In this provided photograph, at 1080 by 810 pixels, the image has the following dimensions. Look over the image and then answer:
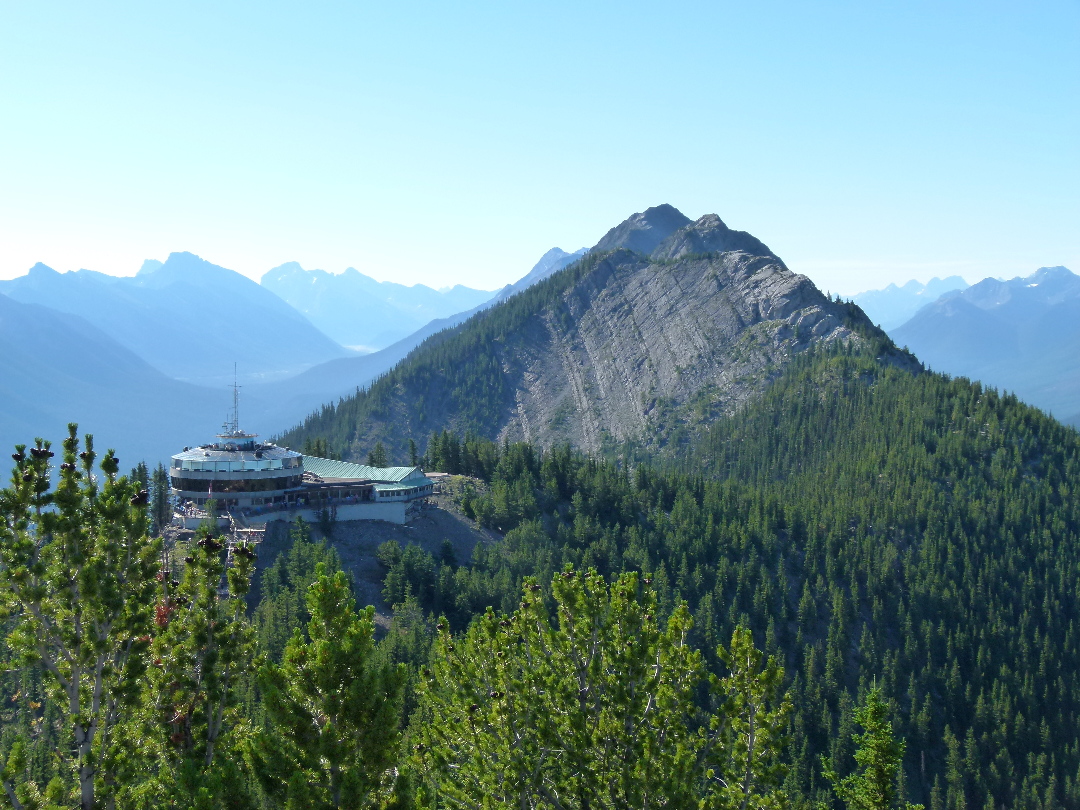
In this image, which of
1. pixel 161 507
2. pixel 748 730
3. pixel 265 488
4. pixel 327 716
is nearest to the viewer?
pixel 327 716

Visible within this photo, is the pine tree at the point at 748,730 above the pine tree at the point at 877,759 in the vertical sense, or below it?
above

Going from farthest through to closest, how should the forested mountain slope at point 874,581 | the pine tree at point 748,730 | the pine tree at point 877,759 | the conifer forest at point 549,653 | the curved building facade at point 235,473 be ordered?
the forested mountain slope at point 874,581
the curved building facade at point 235,473
the pine tree at point 877,759
the pine tree at point 748,730
the conifer forest at point 549,653

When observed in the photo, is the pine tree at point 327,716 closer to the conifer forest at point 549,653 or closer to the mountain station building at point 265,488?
the conifer forest at point 549,653

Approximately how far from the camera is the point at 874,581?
144125 millimetres

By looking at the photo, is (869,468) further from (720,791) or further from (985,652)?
(720,791)

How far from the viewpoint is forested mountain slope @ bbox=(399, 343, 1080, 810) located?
112562mm

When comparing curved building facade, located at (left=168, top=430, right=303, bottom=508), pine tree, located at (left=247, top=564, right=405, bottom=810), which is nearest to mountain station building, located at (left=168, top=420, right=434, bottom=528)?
curved building facade, located at (left=168, top=430, right=303, bottom=508)

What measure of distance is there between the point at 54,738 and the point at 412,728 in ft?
89.8

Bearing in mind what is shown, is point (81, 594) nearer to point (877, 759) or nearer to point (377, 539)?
point (877, 759)

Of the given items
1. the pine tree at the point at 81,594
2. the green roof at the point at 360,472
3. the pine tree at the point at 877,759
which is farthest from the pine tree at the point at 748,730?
the green roof at the point at 360,472

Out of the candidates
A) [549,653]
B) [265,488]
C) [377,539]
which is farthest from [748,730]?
[265,488]

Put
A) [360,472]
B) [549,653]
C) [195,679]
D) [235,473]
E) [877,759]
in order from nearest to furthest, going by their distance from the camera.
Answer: [195,679] < [549,653] < [877,759] < [235,473] < [360,472]

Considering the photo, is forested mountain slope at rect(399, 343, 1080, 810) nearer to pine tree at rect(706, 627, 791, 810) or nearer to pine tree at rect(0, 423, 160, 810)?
pine tree at rect(706, 627, 791, 810)

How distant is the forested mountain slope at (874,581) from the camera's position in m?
113
